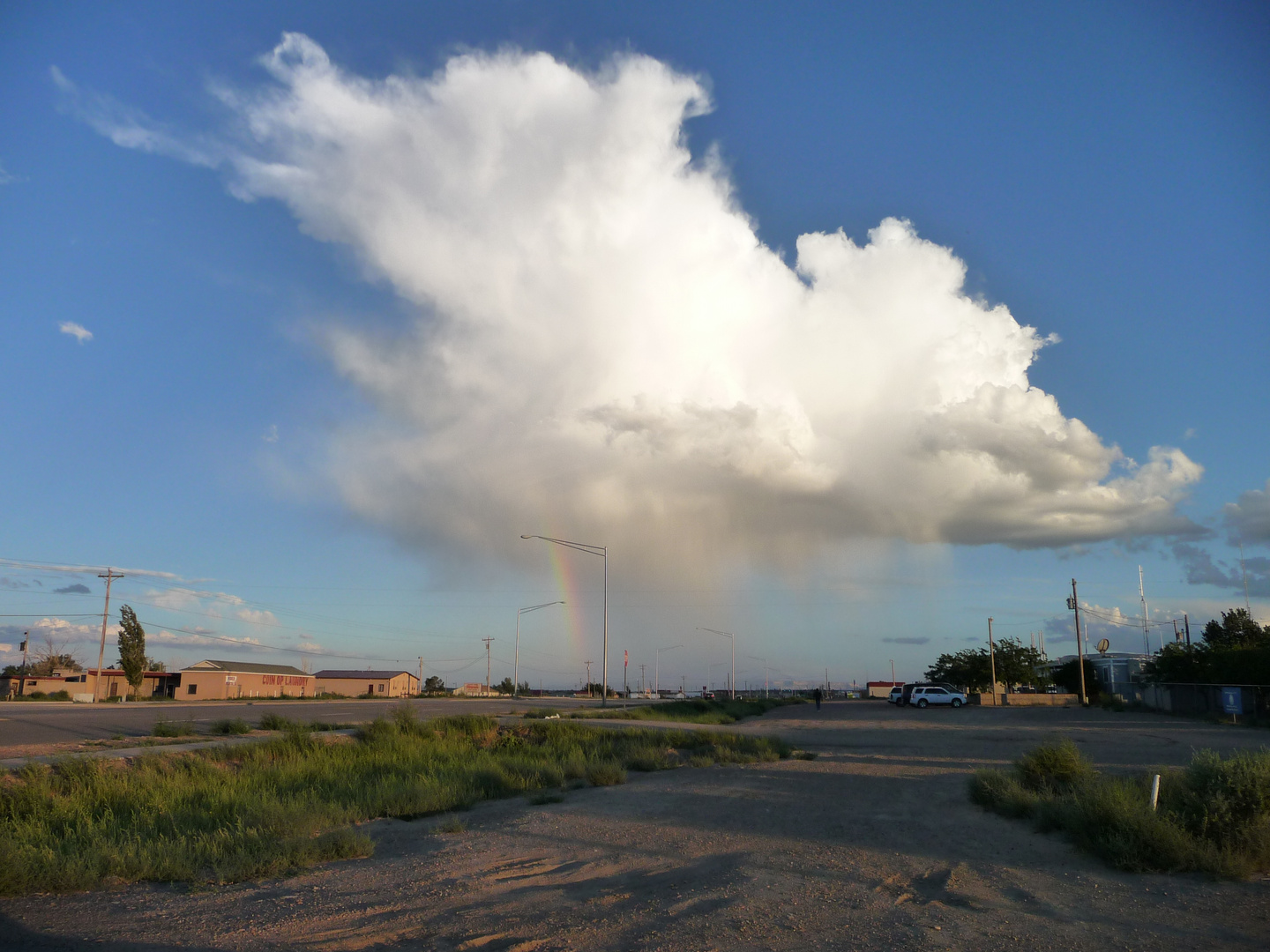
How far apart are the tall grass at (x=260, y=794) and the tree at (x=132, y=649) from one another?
56.8 m

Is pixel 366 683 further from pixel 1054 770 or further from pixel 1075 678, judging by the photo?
pixel 1054 770

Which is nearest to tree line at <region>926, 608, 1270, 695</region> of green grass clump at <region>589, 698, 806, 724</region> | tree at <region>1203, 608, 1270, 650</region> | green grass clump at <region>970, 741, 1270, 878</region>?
tree at <region>1203, 608, 1270, 650</region>

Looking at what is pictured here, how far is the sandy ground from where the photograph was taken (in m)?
7.25

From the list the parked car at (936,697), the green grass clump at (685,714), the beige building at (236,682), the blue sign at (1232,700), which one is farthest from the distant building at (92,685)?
the blue sign at (1232,700)

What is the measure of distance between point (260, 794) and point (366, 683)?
111691 millimetres

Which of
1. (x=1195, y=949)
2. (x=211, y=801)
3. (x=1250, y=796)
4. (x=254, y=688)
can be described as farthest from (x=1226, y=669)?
(x=254, y=688)

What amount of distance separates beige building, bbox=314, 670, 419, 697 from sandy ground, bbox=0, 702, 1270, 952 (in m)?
109

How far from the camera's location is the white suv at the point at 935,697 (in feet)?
212

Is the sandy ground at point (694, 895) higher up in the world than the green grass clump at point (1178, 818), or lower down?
lower down

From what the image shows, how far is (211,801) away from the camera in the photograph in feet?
42.1

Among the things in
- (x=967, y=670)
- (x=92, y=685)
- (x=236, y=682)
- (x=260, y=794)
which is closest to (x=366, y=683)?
(x=236, y=682)

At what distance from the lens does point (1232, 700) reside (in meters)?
36.9

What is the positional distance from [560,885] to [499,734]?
18294 mm

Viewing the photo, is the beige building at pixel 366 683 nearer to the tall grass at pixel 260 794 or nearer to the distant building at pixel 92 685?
the distant building at pixel 92 685
